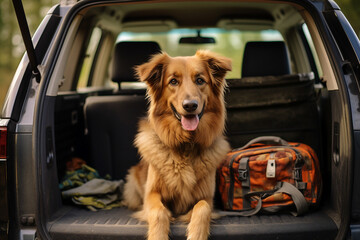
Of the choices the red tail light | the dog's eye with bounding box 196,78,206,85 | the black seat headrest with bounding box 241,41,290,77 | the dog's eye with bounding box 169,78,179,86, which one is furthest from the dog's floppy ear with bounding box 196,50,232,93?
the red tail light

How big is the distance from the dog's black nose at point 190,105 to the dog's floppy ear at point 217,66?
41cm

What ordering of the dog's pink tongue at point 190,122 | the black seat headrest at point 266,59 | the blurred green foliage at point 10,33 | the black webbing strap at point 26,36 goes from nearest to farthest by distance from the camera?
the black webbing strap at point 26,36, the dog's pink tongue at point 190,122, the black seat headrest at point 266,59, the blurred green foliage at point 10,33

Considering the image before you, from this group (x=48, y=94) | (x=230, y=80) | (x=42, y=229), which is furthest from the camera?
(x=230, y=80)

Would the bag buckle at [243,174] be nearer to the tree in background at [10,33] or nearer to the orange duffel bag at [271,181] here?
the orange duffel bag at [271,181]

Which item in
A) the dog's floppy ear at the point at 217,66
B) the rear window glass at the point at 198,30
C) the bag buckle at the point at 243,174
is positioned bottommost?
the bag buckle at the point at 243,174

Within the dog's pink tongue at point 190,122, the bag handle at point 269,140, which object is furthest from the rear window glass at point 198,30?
the dog's pink tongue at point 190,122

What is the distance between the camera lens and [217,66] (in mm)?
2898

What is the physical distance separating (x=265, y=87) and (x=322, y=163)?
844mm

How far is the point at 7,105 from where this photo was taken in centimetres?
221

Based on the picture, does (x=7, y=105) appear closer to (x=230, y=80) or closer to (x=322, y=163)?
(x=230, y=80)

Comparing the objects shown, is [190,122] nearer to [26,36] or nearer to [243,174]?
[243,174]

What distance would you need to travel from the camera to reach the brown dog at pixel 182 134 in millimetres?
2682

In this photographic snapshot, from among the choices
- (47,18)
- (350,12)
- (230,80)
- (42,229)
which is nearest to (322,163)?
(230,80)

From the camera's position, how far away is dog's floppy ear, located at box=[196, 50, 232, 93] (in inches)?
114
